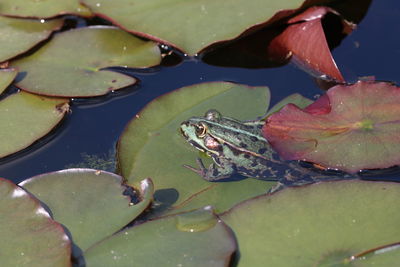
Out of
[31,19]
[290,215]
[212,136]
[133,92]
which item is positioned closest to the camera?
[290,215]

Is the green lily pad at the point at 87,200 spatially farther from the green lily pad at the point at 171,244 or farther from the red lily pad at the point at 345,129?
the red lily pad at the point at 345,129

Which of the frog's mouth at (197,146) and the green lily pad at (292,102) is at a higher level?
the green lily pad at (292,102)

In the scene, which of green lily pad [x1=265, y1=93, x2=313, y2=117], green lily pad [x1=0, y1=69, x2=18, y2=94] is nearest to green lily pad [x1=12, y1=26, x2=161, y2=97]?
green lily pad [x1=0, y1=69, x2=18, y2=94]

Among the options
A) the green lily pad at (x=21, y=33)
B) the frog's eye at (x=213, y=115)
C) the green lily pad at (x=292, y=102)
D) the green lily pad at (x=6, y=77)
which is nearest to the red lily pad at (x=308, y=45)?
the green lily pad at (x=292, y=102)

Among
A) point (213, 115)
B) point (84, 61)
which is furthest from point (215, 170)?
point (84, 61)

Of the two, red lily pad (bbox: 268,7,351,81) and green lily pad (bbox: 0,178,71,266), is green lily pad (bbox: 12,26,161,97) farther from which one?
green lily pad (bbox: 0,178,71,266)

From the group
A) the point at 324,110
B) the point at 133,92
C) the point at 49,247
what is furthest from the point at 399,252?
the point at 133,92

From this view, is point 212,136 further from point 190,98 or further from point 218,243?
point 218,243
